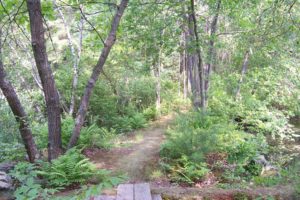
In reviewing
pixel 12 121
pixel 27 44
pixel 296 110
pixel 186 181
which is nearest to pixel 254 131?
pixel 296 110

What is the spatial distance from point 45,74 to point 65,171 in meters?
1.54

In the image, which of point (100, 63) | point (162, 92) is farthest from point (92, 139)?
point (162, 92)

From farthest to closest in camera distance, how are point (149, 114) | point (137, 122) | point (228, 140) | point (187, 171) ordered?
point (149, 114), point (137, 122), point (228, 140), point (187, 171)

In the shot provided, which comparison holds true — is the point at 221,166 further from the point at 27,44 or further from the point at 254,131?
the point at 27,44

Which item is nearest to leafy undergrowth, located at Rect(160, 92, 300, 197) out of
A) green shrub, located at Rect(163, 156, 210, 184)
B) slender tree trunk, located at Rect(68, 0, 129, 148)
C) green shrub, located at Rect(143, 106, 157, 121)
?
green shrub, located at Rect(163, 156, 210, 184)

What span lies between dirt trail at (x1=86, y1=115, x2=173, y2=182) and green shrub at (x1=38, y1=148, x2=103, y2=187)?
0.83m

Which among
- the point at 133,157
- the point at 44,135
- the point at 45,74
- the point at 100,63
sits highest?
the point at 100,63

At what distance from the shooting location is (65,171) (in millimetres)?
5047

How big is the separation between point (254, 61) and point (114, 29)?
7.84 metres

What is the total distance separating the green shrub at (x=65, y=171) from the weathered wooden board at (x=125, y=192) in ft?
1.60

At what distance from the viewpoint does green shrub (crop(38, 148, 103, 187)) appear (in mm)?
4813

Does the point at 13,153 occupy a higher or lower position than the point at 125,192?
higher

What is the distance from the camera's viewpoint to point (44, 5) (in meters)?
4.55

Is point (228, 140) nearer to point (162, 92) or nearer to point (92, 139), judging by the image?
point (92, 139)
